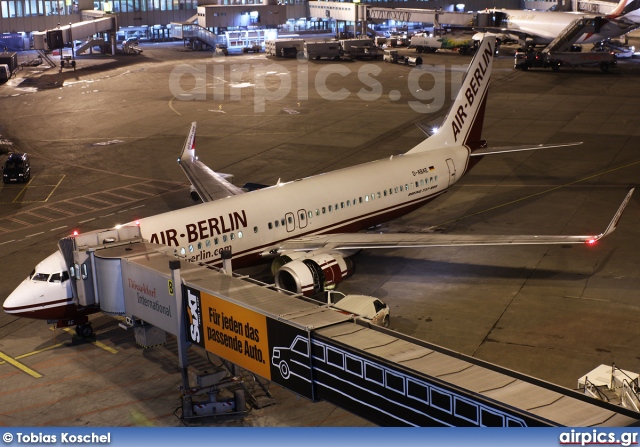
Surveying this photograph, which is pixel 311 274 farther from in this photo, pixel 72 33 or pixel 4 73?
pixel 72 33

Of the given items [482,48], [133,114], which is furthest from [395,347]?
[133,114]

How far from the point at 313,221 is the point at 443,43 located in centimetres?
10492

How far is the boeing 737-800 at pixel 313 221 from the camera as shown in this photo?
1435 inches

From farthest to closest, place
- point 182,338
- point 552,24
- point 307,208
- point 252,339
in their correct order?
1. point 552,24
2. point 307,208
3. point 182,338
4. point 252,339

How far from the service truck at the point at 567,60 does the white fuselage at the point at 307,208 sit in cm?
6964

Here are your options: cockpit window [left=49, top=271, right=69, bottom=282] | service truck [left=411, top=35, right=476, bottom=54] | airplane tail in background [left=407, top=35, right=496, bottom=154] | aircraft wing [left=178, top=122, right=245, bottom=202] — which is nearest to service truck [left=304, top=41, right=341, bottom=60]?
service truck [left=411, top=35, right=476, bottom=54]

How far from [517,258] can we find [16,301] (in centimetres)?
2535

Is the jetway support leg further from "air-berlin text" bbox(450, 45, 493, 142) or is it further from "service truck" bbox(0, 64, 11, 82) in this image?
"service truck" bbox(0, 64, 11, 82)

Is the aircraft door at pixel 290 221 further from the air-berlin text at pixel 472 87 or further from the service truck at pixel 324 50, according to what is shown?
the service truck at pixel 324 50

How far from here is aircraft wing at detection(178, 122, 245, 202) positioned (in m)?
51.6

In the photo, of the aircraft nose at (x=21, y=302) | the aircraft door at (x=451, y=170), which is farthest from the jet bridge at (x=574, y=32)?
the aircraft nose at (x=21, y=302)

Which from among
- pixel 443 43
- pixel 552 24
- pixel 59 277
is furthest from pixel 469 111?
pixel 443 43

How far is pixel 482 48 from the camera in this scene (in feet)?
178

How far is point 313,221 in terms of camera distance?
44562 mm
